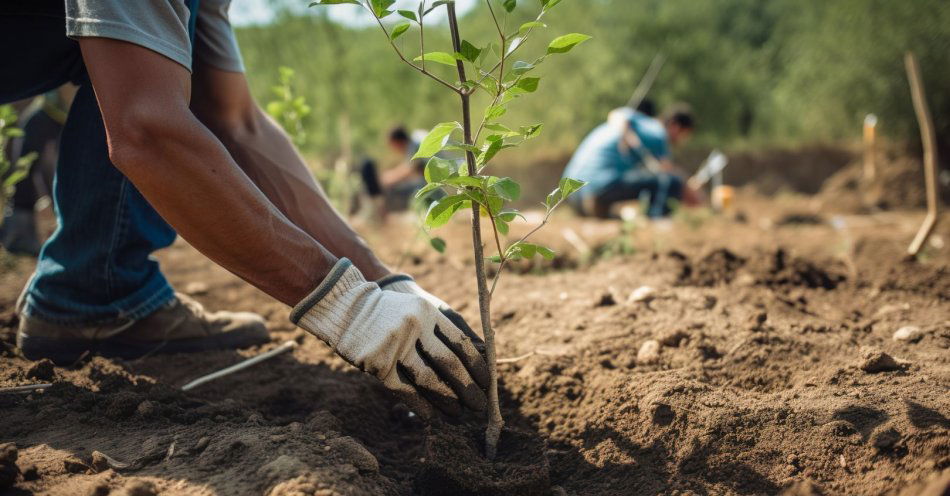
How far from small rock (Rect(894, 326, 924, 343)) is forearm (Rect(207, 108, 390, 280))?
1481 millimetres

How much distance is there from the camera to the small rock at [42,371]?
1776 mm

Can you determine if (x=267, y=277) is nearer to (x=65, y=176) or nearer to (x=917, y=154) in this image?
(x=65, y=176)

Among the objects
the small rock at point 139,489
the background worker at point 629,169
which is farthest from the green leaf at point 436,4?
the background worker at point 629,169

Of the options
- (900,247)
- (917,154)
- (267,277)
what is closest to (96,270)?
(267,277)

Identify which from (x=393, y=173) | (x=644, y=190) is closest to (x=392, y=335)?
(x=644, y=190)

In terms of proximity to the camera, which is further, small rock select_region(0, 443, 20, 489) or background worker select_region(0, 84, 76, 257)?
background worker select_region(0, 84, 76, 257)

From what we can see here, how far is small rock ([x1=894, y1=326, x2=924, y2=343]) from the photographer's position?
1881 mm

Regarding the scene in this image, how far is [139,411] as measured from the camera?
159cm

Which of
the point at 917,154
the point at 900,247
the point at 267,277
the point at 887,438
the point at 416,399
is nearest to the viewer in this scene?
the point at 887,438

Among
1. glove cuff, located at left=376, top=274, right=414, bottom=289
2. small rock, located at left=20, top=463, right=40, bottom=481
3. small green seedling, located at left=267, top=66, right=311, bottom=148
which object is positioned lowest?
small rock, located at left=20, top=463, right=40, bottom=481

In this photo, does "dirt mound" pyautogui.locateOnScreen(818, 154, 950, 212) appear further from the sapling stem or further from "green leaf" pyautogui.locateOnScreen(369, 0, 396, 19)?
"green leaf" pyautogui.locateOnScreen(369, 0, 396, 19)

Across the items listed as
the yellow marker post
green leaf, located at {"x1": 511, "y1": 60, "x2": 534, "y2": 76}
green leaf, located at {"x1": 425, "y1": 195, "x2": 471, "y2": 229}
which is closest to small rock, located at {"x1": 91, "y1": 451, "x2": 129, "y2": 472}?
green leaf, located at {"x1": 425, "y1": 195, "x2": 471, "y2": 229}

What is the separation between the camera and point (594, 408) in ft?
5.47

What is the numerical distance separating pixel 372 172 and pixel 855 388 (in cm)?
670
